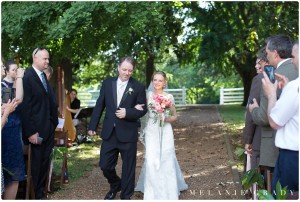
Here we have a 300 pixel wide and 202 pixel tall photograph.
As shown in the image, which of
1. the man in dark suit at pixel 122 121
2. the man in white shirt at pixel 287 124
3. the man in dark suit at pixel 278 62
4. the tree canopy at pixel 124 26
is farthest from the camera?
the tree canopy at pixel 124 26

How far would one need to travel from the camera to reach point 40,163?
7273 millimetres

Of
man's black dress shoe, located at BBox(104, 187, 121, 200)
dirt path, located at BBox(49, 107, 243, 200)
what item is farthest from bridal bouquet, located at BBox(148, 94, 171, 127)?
dirt path, located at BBox(49, 107, 243, 200)

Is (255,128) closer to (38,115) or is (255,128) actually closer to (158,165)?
(158,165)

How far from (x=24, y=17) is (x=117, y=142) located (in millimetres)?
4982

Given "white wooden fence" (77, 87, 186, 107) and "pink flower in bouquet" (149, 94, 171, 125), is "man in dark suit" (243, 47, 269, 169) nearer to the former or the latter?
"pink flower in bouquet" (149, 94, 171, 125)

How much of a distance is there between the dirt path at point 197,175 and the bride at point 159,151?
37 centimetres

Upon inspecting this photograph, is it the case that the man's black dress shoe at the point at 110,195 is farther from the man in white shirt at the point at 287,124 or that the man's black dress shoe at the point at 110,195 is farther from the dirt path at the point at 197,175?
the man in white shirt at the point at 287,124

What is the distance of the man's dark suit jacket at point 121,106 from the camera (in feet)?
23.4

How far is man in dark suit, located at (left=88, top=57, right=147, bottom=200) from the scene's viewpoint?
7.12 meters

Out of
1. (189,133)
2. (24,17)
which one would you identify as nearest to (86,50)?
(24,17)

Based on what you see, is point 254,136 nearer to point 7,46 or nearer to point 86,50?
point 86,50

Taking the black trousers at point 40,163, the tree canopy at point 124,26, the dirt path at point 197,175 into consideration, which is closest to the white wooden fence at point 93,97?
the tree canopy at point 124,26

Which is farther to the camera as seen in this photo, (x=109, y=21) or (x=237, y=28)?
(x=237, y=28)

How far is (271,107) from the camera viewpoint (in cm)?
468
